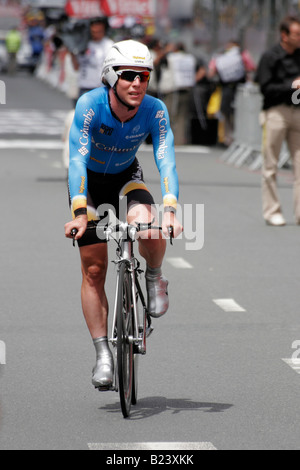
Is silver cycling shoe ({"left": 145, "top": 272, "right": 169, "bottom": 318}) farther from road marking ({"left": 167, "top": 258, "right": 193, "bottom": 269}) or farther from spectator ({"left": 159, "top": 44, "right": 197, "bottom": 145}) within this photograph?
spectator ({"left": 159, "top": 44, "right": 197, "bottom": 145})

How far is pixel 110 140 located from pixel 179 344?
1.84 m

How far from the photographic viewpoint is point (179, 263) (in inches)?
449

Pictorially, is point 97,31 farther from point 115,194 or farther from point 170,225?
point 170,225

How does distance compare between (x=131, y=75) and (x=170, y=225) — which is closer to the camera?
(x=170, y=225)

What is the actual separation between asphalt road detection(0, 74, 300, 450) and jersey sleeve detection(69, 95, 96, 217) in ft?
3.59

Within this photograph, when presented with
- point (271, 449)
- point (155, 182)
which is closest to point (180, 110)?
point (155, 182)

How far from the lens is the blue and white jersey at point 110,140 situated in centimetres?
652

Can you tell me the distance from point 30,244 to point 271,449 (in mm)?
6802

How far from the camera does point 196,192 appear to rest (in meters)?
17.2

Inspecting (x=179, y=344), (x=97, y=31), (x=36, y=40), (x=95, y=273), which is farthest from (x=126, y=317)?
(x=36, y=40)

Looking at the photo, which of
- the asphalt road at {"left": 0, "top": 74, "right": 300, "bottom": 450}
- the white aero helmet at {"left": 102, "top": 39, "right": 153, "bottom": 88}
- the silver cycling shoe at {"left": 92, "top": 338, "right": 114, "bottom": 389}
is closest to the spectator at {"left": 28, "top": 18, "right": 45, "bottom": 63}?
the asphalt road at {"left": 0, "top": 74, "right": 300, "bottom": 450}

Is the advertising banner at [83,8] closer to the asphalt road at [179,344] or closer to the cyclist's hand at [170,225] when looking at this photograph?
the asphalt road at [179,344]
